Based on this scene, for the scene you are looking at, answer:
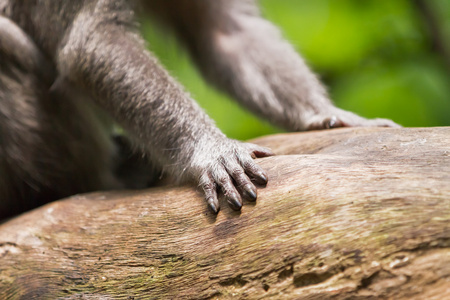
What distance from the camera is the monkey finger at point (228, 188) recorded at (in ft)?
7.61

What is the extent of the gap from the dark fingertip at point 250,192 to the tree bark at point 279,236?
4 cm

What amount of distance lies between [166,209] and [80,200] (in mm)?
788

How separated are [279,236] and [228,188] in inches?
17.4

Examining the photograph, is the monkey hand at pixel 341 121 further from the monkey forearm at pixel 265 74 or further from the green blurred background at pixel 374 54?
the green blurred background at pixel 374 54

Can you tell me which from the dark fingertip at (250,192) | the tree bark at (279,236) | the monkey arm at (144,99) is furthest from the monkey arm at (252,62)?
the dark fingertip at (250,192)

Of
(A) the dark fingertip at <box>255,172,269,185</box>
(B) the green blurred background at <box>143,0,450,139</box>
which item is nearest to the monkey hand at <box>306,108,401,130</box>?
(A) the dark fingertip at <box>255,172,269,185</box>

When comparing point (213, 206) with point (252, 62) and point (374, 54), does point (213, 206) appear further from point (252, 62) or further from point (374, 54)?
point (374, 54)

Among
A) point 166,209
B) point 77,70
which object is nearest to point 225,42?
point 77,70

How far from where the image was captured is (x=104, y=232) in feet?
8.84

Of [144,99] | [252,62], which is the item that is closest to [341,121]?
[252,62]

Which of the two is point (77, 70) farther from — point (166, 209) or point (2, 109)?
point (166, 209)

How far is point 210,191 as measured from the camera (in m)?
2.50

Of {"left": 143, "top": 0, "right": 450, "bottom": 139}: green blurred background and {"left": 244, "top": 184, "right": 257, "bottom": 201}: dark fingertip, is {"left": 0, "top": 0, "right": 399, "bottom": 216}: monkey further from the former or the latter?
{"left": 143, "top": 0, "right": 450, "bottom": 139}: green blurred background

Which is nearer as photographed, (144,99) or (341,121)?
(144,99)
